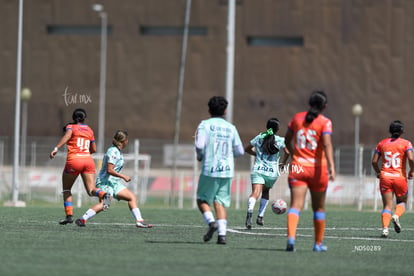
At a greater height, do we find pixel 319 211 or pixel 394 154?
pixel 394 154

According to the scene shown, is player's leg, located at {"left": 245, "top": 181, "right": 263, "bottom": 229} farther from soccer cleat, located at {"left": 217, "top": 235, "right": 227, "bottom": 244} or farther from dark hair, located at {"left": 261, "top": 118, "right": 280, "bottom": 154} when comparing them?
soccer cleat, located at {"left": 217, "top": 235, "right": 227, "bottom": 244}

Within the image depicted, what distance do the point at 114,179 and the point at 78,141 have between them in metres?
1.16

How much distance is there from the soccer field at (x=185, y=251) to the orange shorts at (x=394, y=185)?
771 mm

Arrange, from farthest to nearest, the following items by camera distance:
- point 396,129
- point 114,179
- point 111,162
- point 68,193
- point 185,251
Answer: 1. point 68,193
2. point 114,179
3. point 396,129
4. point 111,162
5. point 185,251

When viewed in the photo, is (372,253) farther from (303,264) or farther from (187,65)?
(187,65)

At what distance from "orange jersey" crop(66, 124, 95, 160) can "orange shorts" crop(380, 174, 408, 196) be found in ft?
17.4

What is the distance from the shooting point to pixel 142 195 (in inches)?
1497

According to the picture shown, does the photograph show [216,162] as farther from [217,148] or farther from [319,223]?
[319,223]

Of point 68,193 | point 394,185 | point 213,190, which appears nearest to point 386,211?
point 394,185

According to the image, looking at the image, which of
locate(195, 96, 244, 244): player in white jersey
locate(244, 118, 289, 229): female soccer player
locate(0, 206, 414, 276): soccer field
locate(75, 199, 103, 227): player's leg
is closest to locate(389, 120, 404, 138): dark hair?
locate(0, 206, 414, 276): soccer field

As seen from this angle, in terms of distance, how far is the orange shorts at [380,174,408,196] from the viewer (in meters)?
18.2

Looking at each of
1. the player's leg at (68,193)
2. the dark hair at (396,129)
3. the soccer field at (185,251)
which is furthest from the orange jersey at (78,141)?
the dark hair at (396,129)

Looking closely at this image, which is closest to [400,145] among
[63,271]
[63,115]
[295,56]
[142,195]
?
[63,271]

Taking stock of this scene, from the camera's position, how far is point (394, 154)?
718 inches
